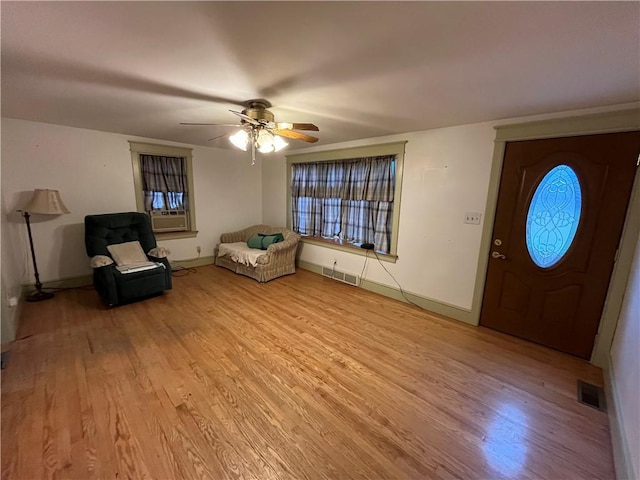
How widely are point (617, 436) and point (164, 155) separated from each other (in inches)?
234

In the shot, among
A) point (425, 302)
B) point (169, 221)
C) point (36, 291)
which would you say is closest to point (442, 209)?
point (425, 302)

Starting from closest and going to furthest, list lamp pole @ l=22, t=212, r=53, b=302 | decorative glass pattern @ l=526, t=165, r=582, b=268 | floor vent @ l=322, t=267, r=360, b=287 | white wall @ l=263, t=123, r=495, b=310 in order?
decorative glass pattern @ l=526, t=165, r=582, b=268 → white wall @ l=263, t=123, r=495, b=310 → lamp pole @ l=22, t=212, r=53, b=302 → floor vent @ l=322, t=267, r=360, b=287

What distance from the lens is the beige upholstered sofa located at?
14.2 feet

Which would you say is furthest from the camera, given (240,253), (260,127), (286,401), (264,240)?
(264,240)

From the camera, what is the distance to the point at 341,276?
4457 mm

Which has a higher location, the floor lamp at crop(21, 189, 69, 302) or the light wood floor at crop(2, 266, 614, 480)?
→ the floor lamp at crop(21, 189, 69, 302)

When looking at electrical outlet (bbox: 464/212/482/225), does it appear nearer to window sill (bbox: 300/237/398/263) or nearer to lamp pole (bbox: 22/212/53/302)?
window sill (bbox: 300/237/398/263)

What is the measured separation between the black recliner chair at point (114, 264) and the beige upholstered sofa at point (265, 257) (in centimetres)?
121

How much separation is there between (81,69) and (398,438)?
329cm

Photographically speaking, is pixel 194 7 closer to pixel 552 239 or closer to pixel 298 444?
pixel 298 444

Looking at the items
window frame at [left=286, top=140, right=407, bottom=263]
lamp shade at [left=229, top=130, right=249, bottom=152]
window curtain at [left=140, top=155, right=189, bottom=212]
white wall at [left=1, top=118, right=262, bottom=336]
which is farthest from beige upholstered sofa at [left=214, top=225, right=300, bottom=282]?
lamp shade at [left=229, top=130, right=249, bottom=152]

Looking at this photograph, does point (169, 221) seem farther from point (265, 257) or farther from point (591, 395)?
point (591, 395)

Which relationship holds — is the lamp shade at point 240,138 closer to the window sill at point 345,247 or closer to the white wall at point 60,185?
the window sill at point 345,247

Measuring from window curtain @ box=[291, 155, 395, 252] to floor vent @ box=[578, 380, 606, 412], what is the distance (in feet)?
7.70
